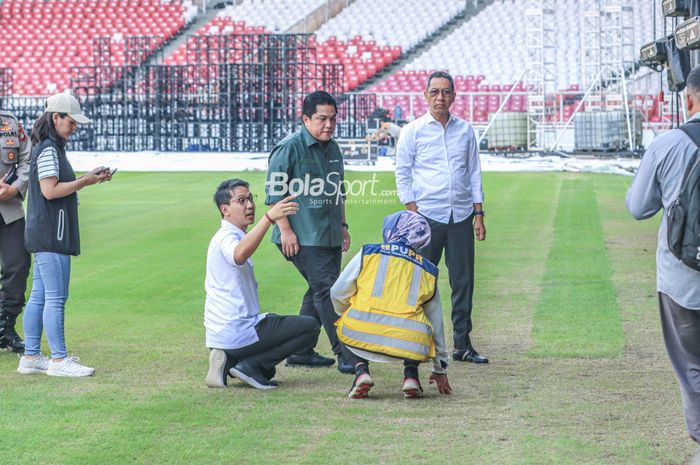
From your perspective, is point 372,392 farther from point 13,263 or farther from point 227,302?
point 13,263

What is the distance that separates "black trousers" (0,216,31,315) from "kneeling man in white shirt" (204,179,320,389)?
1.90 m

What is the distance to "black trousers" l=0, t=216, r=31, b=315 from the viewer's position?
8727 mm

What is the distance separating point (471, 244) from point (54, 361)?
3.00 m

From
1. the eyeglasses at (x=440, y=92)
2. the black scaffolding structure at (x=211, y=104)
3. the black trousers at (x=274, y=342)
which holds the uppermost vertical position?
the black scaffolding structure at (x=211, y=104)

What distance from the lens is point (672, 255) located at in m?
5.47

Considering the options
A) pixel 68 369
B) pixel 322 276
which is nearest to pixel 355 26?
pixel 322 276

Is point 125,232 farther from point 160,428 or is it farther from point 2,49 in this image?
point 2,49

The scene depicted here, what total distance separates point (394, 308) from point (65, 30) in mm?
46260

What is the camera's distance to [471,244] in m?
8.70

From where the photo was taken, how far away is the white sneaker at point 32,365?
313 inches

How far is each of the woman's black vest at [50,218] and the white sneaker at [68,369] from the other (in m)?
0.72

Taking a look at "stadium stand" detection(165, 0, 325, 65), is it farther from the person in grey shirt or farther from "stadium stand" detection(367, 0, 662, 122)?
the person in grey shirt

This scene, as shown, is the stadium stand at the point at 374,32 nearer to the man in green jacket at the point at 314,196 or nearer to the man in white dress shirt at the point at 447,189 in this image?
the man in white dress shirt at the point at 447,189

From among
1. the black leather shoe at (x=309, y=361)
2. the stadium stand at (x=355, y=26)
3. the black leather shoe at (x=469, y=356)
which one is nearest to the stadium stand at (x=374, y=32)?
the stadium stand at (x=355, y=26)
